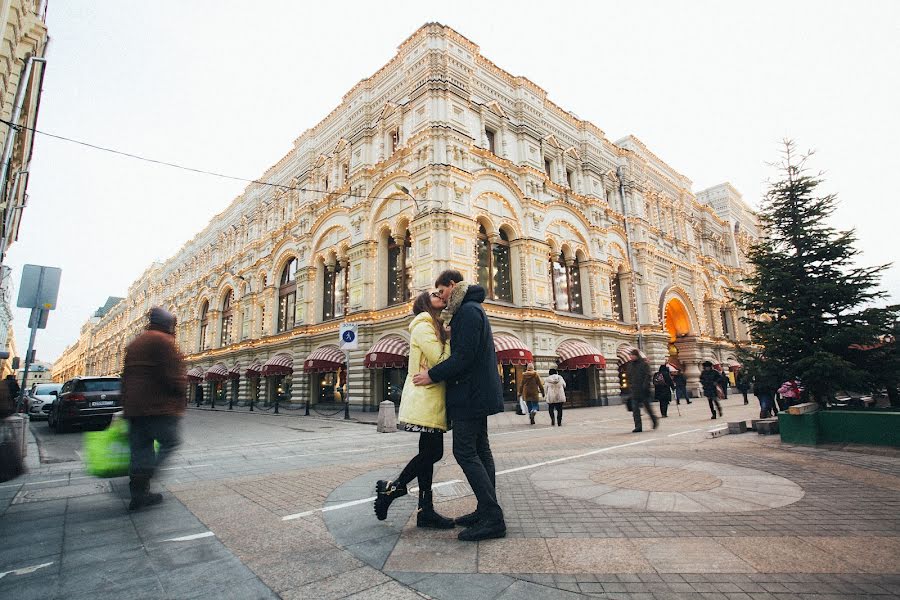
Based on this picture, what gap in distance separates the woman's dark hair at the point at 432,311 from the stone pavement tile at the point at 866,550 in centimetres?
290

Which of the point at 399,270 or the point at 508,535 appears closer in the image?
the point at 508,535

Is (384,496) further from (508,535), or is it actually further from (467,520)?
(508,535)

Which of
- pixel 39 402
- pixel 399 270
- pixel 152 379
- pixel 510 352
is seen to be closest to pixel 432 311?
pixel 152 379

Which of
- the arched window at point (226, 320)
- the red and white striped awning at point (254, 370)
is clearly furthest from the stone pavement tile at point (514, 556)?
the arched window at point (226, 320)

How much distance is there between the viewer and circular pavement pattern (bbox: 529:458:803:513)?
374 cm

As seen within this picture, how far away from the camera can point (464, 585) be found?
2328 mm

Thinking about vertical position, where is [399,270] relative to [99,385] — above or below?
above

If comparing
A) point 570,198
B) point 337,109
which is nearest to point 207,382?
point 337,109

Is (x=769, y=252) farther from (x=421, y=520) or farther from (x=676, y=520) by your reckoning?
(x=421, y=520)

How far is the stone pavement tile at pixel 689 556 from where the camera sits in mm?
2453

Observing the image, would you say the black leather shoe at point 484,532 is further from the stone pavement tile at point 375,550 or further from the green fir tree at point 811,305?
the green fir tree at point 811,305

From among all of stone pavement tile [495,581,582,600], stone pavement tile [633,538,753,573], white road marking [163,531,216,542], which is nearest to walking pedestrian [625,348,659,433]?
stone pavement tile [633,538,753,573]

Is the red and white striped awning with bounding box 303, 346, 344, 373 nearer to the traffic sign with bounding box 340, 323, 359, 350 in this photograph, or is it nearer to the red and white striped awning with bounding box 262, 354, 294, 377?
the red and white striped awning with bounding box 262, 354, 294, 377

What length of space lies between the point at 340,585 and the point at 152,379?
10.6ft
